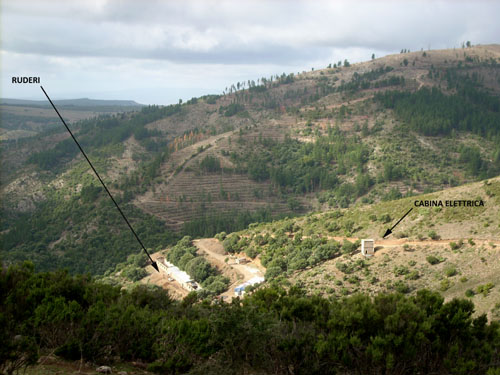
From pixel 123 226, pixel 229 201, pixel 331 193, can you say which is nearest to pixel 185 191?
pixel 229 201

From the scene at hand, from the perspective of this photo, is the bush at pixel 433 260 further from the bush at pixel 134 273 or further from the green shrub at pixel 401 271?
the bush at pixel 134 273

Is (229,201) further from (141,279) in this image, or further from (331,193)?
(141,279)

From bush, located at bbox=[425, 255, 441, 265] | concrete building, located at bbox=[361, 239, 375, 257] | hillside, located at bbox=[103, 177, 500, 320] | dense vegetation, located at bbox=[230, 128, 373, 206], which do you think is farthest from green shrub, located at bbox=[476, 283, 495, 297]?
dense vegetation, located at bbox=[230, 128, 373, 206]

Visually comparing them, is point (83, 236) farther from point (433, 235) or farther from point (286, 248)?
point (433, 235)

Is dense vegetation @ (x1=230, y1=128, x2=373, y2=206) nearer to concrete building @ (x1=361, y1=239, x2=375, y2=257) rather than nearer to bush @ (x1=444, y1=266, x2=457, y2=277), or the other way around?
concrete building @ (x1=361, y1=239, x2=375, y2=257)

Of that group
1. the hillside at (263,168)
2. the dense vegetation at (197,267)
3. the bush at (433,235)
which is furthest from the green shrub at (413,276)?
the dense vegetation at (197,267)

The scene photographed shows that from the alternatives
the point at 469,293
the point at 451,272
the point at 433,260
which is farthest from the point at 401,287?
the point at 433,260
